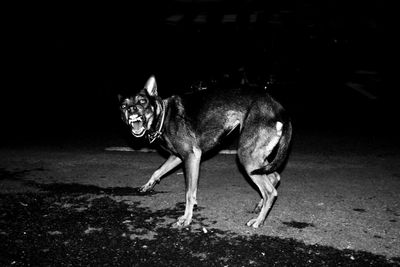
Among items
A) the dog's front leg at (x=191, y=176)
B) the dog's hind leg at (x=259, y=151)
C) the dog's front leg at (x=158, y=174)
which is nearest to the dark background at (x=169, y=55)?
the dog's front leg at (x=158, y=174)

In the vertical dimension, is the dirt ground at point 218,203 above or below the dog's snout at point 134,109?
below

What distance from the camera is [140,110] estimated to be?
480cm

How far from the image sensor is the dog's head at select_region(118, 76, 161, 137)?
15.8 ft

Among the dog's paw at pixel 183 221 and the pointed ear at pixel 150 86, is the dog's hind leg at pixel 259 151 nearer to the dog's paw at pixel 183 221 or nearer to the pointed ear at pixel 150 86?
the dog's paw at pixel 183 221

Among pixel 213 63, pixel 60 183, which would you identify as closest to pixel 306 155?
pixel 60 183

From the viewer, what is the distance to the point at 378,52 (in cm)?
1955

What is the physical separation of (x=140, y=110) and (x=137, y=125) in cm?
23

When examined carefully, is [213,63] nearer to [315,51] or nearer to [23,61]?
[315,51]

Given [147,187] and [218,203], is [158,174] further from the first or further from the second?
[218,203]

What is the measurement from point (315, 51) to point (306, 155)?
11057 mm

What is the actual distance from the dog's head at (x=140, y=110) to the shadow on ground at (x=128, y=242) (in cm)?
105

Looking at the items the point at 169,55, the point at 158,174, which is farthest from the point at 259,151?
the point at 169,55

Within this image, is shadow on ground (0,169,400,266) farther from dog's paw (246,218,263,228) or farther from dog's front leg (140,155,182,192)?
dog's front leg (140,155,182,192)

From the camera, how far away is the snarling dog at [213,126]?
184 inches
